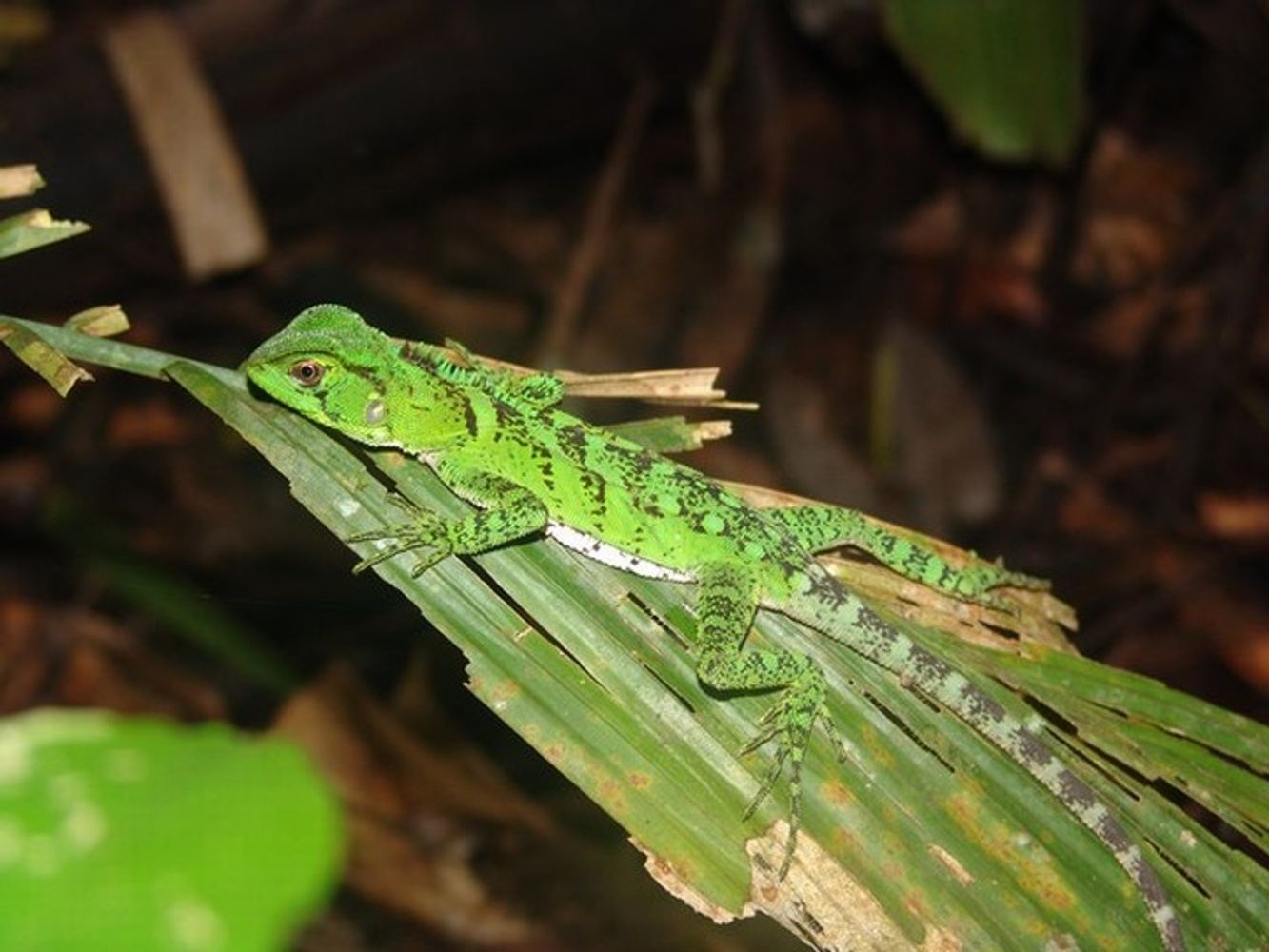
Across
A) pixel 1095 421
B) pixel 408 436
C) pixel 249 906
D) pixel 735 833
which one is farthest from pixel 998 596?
pixel 1095 421

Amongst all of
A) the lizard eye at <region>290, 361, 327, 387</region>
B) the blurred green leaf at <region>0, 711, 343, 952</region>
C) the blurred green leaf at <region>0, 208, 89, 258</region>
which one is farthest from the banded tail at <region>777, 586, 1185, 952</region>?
the blurred green leaf at <region>0, 711, 343, 952</region>

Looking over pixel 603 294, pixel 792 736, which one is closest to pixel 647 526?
pixel 792 736

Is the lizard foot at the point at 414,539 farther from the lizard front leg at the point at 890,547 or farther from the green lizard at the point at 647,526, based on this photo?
the lizard front leg at the point at 890,547

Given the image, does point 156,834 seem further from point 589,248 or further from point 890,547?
point 589,248

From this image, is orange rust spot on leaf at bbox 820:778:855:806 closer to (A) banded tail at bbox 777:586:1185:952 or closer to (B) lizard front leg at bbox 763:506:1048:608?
(A) banded tail at bbox 777:586:1185:952

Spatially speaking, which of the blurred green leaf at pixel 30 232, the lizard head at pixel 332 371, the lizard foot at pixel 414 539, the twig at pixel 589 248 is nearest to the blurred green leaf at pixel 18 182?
the blurred green leaf at pixel 30 232
